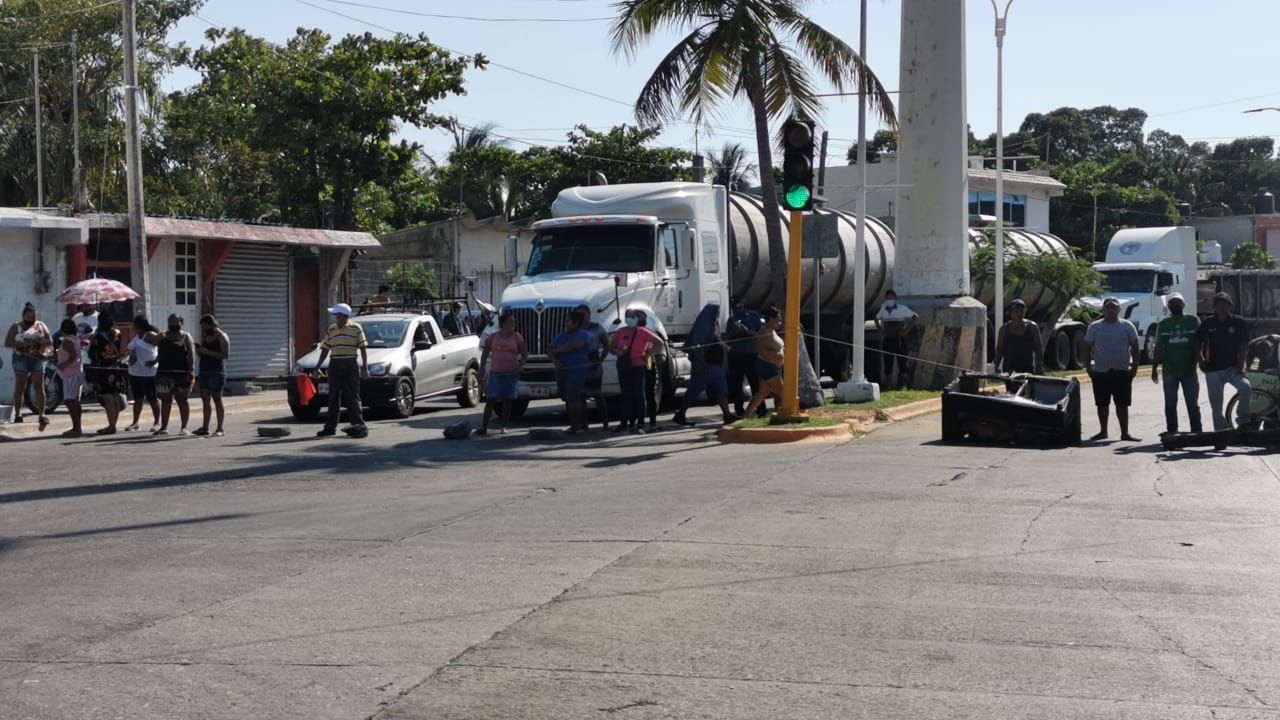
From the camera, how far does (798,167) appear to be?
16609 mm

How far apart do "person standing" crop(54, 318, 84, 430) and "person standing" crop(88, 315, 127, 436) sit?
10.6 inches

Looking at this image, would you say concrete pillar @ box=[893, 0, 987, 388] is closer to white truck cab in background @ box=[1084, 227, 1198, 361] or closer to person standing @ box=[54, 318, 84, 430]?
white truck cab in background @ box=[1084, 227, 1198, 361]

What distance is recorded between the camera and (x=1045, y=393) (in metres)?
18.2

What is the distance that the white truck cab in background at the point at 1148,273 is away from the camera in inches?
1491

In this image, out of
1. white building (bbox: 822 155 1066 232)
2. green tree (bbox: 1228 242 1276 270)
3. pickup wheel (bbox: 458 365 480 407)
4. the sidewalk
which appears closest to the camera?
the sidewalk

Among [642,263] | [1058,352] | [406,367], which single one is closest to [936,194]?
[642,263]

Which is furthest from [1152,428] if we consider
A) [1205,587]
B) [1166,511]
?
[1205,587]

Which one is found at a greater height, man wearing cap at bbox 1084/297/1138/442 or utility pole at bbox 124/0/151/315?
utility pole at bbox 124/0/151/315

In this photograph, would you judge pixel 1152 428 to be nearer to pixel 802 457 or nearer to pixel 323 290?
pixel 802 457

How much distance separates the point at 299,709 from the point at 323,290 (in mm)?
27411

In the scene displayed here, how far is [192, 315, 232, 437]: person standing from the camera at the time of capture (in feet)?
62.7

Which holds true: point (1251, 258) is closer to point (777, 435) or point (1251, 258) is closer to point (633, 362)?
point (633, 362)

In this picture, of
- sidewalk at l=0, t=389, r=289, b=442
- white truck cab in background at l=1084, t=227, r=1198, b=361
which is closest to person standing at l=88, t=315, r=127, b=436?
sidewalk at l=0, t=389, r=289, b=442

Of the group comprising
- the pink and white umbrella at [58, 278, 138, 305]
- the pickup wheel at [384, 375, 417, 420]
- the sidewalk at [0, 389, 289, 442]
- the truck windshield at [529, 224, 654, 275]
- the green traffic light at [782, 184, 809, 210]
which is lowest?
the sidewalk at [0, 389, 289, 442]
